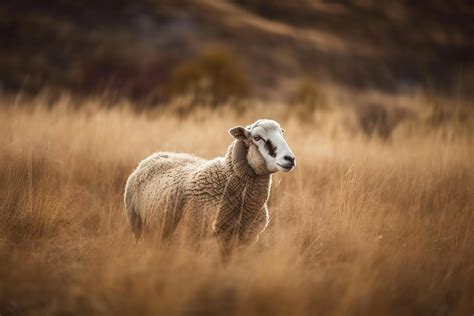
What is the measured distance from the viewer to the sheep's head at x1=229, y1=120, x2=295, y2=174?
3.16 metres

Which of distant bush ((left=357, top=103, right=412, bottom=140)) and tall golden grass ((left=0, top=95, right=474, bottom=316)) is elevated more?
distant bush ((left=357, top=103, right=412, bottom=140))

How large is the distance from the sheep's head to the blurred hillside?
16499 mm

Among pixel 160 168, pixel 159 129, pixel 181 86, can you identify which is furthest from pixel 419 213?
pixel 181 86

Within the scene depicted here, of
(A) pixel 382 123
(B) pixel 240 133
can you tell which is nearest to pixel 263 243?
(B) pixel 240 133

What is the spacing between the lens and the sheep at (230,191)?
330 cm

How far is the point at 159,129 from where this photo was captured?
7449 mm

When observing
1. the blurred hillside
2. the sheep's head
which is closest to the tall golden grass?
the sheep's head

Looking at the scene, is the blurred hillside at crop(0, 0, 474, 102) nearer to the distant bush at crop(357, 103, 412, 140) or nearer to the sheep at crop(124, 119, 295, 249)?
the distant bush at crop(357, 103, 412, 140)

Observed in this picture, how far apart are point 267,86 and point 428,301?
108 ft

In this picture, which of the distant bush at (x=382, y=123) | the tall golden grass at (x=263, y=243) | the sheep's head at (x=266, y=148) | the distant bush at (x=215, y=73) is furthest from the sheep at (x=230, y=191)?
the distant bush at (x=215, y=73)

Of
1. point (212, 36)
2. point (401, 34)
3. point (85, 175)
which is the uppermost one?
point (401, 34)

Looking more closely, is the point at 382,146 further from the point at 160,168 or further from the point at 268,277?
the point at 268,277

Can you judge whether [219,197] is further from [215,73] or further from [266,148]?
[215,73]

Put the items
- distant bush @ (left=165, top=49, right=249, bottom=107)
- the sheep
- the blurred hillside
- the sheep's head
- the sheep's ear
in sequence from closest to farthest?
the sheep's head < the sheep < the sheep's ear < distant bush @ (left=165, top=49, right=249, bottom=107) < the blurred hillside
